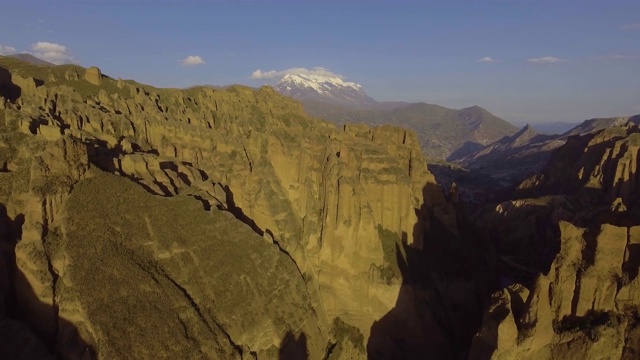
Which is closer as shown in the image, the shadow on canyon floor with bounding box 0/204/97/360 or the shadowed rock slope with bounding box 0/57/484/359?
the shadow on canyon floor with bounding box 0/204/97/360

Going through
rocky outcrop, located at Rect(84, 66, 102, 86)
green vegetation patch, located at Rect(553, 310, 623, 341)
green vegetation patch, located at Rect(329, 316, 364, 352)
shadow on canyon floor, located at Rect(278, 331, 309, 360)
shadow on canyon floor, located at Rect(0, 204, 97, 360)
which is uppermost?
rocky outcrop, located at Rect(84, 66, 102, 86)

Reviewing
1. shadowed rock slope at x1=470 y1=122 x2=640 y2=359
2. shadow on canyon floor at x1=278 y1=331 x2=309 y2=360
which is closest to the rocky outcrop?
shadow on canyon floor at x1=278 y1=331 x2=309 y2=360

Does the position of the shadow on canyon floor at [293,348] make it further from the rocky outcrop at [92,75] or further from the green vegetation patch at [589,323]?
the rocky outcrop at [92,75]

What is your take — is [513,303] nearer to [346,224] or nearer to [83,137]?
[346,224]

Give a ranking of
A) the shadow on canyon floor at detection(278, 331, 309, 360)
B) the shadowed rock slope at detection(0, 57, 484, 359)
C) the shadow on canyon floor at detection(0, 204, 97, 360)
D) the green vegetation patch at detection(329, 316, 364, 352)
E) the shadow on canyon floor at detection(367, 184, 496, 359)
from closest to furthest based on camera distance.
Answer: the shadow on canyon floor at detection(0, 204, 97, 360)
the shadowed rock slope at detection(0, 57, 484, 359)
the shadow on canyon floor at detection(278, 331, 309, 360)
the green vegetation patch at detection(329, 316, 364, 352)
the shadow on canyon floor at detection(367, 184, 496, 359)

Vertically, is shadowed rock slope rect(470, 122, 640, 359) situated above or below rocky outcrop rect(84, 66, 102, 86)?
below

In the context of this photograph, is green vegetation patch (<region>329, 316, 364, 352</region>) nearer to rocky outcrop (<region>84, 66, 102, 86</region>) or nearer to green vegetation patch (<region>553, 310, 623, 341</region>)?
green vegetation patch (<region>553, 310, 623, 341</region>)

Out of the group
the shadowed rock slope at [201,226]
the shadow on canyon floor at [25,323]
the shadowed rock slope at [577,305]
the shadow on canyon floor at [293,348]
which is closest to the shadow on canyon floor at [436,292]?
the shadowed rock slope at [201,226]
